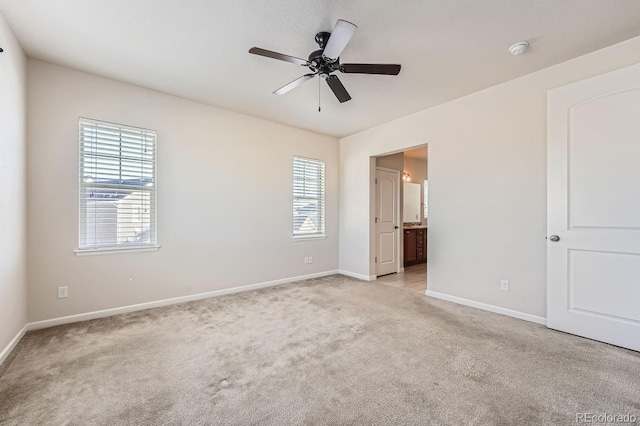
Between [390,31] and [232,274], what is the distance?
355cm

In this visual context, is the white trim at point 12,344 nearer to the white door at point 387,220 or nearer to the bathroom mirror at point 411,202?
the white door at point 387,220

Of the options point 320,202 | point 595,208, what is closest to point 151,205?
point 320,202

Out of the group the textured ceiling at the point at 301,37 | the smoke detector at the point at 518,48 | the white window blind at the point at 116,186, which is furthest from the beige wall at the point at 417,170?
the white window blind at the point at 116,186

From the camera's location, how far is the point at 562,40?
7.94ft

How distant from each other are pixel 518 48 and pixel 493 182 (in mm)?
1406

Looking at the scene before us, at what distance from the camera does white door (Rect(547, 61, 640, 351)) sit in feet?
7.72

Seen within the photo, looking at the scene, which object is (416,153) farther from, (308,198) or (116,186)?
(116,186)

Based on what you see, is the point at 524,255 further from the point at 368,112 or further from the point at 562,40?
the point at 368,112

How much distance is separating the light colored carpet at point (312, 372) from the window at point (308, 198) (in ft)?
6.74

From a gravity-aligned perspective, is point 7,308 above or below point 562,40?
below

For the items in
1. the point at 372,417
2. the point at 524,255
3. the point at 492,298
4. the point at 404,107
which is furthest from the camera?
the point at 404,107

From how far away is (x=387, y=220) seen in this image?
17.8 ft

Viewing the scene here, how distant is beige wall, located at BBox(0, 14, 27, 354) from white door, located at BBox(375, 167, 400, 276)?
15.1 ft

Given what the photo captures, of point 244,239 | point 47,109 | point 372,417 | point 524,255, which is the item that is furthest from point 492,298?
point 47,109
